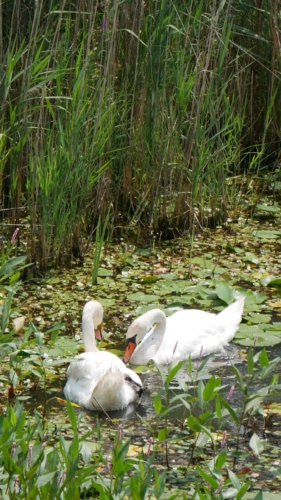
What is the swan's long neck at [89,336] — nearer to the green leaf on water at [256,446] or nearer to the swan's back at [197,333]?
the swan's back at [197,333]

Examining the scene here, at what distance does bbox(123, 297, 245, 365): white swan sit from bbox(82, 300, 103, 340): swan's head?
159 millimetres

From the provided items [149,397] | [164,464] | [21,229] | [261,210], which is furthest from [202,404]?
[261,210]

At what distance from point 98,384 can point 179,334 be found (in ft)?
3.44

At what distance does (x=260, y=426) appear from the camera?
4172mm

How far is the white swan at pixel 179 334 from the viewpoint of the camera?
16.3 feet

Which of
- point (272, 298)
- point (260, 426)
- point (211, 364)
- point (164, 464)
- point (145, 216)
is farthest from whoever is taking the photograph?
point (145, 216)

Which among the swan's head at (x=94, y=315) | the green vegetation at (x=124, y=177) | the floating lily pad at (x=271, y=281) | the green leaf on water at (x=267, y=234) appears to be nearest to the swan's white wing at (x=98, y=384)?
the green vegetation at (x=124, y=177)

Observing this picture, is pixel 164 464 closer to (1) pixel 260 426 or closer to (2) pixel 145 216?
(1) pixel 260 426

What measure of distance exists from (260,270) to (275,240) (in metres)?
0.61

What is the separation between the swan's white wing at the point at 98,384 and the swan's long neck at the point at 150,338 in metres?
0.52

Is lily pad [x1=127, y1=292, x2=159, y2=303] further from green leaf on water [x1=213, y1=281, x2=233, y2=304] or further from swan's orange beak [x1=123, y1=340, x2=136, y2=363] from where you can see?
swan's orange beak [x1=123, y1=340, x2=136, y2=363]

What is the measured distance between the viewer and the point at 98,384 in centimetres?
428

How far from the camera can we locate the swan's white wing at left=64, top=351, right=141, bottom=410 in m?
4.30

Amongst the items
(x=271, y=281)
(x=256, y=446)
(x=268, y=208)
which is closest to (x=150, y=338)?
(x=271, y=281)
